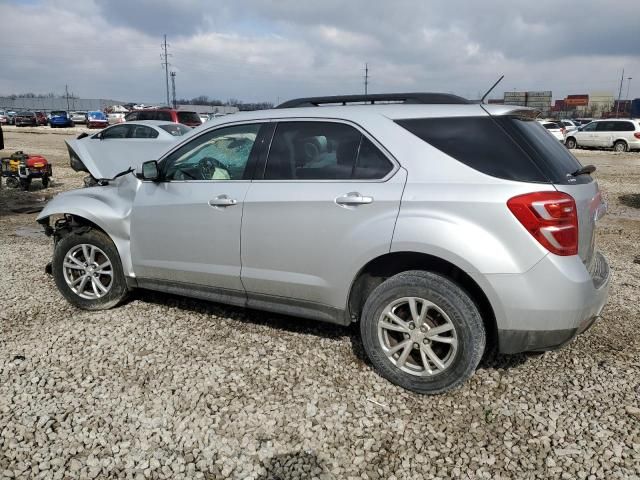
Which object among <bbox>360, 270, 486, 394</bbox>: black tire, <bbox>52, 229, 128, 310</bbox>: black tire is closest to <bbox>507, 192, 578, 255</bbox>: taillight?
<bbox>360, 270, 486, 394</bbox>: black tire

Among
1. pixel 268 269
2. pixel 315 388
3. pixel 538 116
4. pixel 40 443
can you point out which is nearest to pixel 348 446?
pixel 315 388

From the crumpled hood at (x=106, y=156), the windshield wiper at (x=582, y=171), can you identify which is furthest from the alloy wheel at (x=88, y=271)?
the windshield wiper at (x=582, y=171)

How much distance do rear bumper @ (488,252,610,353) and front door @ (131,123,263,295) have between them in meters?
1.87

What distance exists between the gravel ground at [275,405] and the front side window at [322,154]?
134 cm

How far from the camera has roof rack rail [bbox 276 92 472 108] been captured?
3.42 metres

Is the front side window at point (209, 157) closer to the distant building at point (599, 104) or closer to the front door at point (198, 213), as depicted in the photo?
the front door at point (198, 213)

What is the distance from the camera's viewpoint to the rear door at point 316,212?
10.4 feet

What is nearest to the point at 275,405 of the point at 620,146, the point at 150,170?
the point at 150,170

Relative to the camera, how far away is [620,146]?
24.6 m

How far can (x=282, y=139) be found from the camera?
364 cm

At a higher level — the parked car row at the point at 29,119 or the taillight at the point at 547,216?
the parked car row at the point at 29,119

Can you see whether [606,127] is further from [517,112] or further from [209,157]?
[209,157]

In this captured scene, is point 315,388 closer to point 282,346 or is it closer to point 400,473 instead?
point 282,346

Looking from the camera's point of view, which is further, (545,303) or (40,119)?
(40,119)
